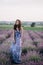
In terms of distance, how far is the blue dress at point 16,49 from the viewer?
7.63ft

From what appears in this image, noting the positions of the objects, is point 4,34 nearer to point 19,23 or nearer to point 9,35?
point 9,35

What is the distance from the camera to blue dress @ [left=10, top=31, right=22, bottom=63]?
2324 millimetres

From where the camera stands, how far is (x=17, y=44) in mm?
2338

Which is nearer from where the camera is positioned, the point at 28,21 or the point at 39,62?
the point at 39,62

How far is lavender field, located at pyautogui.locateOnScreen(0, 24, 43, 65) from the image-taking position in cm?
229

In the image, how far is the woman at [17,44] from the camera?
2326 mm

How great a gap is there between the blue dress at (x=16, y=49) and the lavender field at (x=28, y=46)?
0.06 metres

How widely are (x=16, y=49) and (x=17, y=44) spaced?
0.08 m

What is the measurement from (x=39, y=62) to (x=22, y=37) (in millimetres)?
477

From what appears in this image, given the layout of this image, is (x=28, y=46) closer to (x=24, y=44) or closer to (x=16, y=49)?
(x=24, y=44)

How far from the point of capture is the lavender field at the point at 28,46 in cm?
229
